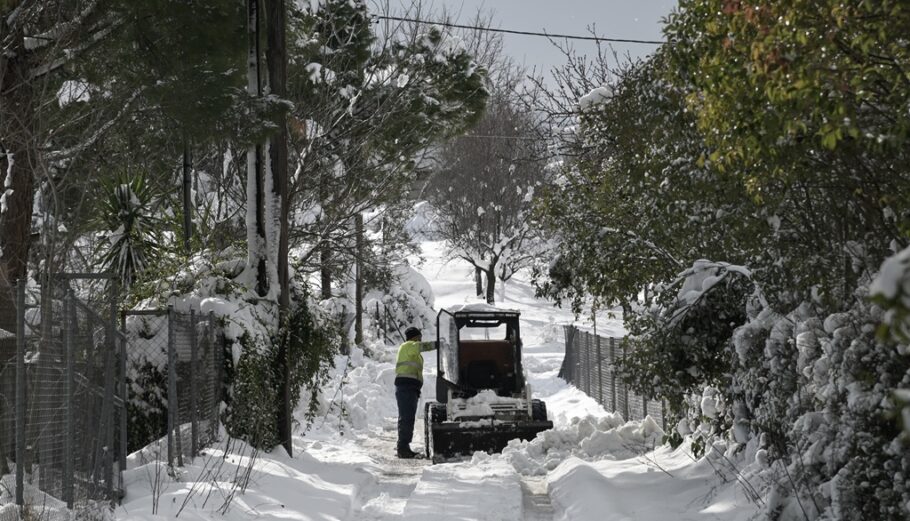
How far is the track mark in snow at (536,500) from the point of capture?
10.6 m

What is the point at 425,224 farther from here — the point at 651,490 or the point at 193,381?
the point at 651,490

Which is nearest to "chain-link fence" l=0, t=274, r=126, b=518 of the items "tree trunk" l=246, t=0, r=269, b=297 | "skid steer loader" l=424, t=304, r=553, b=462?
"tree trunk" l=246, t=0, r=269, b=297

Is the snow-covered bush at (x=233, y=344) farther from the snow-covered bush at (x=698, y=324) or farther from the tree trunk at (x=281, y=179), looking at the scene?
the snow-covered bush at (x=698, y=324)

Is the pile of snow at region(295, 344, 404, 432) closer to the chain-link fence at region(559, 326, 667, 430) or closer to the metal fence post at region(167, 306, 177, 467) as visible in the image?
the chain-link fence at region(559, 326, 667, 430)

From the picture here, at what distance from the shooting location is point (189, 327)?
38.8 feet

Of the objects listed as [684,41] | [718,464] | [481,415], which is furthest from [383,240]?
[684,41]

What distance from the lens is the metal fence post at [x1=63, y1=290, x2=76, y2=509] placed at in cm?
764

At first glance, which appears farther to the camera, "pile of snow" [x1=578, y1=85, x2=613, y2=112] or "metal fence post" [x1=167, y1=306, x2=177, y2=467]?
"pile of snow" [x1=578, y1=85, x2=613, y2=112]

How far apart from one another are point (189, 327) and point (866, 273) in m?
7.31

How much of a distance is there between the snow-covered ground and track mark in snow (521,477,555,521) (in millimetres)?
13

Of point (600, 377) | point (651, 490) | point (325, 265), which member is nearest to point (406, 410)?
point (651, 490)

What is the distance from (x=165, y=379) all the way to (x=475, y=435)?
4957mm

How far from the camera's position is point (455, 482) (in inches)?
484

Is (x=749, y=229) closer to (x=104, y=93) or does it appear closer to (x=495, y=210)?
(x=104, y=93)
